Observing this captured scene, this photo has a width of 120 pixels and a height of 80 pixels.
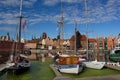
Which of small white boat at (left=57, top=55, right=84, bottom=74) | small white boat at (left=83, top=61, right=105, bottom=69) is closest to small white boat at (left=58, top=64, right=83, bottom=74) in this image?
small white boat at (left=57, top=55, right=84, bottom=74)

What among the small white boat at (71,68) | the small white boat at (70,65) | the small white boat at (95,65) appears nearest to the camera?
the small white boat at (71,68)

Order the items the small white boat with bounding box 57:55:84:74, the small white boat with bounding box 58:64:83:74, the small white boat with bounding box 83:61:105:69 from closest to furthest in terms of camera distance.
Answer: the small white boat with bounding box 58:64:83:74
the small white boat with bounding box 57:55:84:74
the small white boat with bounding box 83:61:105:69

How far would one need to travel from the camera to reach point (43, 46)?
552 feet

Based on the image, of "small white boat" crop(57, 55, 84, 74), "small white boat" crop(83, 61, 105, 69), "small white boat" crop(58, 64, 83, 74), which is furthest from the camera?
"small white boat" crop(83, 61, 105, 69)

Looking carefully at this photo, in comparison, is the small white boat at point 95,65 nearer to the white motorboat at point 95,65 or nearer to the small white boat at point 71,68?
the white motorboat at point 95,65

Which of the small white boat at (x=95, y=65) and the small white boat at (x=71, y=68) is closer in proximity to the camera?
the small white boat at (x=71, y=68)

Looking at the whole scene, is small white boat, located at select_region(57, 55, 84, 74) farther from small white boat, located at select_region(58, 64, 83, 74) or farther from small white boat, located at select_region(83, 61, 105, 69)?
small white boat, located at select_region(83, 61, 105, 69)

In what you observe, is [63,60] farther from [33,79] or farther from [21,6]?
[21,6]

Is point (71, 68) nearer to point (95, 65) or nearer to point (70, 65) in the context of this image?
point (70, 65)

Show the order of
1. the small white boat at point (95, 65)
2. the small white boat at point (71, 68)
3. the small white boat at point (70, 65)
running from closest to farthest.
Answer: the small white boat at point (71, 68), the small white boat at point (70, 65), the small white boat at point (95, 65)

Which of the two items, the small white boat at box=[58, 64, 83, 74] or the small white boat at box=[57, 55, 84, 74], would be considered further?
the small white boat at box=[57, 55, 84, 74]

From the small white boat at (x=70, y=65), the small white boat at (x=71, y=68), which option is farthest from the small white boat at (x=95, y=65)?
the small white boat at (x=71, y=68)

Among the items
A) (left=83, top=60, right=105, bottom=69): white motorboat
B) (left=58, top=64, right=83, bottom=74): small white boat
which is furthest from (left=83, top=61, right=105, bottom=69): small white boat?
(left=58, top=64, right=83, bottom=74): small white boat

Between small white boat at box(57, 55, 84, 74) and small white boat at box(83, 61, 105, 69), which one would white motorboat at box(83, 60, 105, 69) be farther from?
small white boat at box(57, 55, 84, 74)
